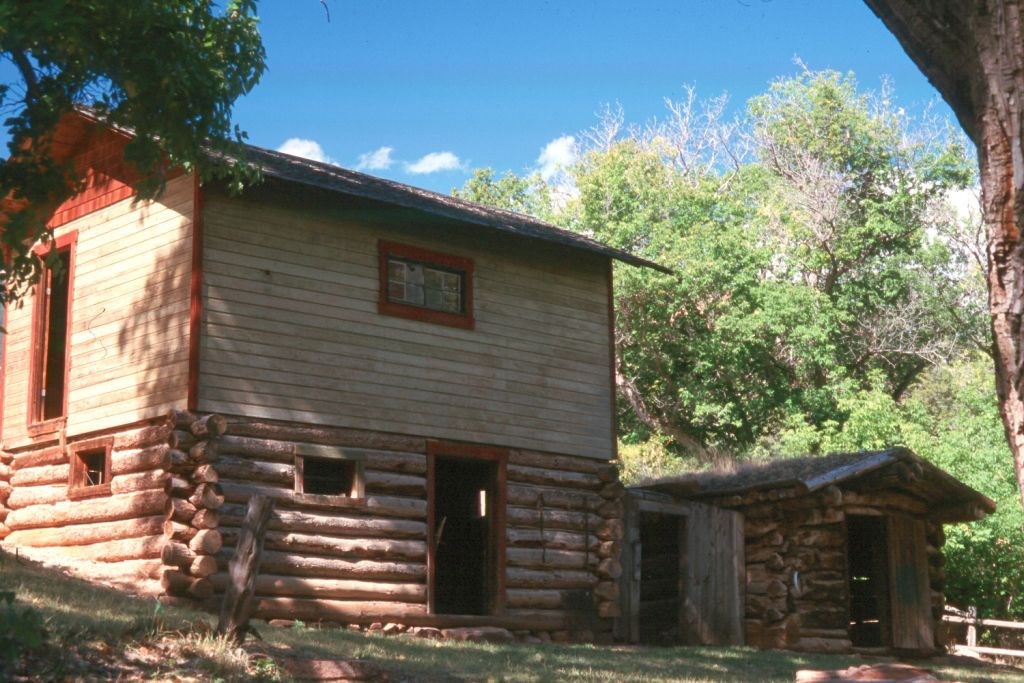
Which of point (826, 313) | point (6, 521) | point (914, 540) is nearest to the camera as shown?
point (6, 521)

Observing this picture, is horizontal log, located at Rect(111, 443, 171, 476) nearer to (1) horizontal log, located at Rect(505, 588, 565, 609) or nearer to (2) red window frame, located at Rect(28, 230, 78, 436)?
(2) red window frame, located at Rect(28, 230, 78, 436)

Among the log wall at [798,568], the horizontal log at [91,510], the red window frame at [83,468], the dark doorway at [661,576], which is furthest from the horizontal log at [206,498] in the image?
the log wall at [798,568]

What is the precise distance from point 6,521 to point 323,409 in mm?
5640

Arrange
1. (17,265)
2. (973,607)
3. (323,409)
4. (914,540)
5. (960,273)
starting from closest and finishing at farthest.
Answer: (17,265) → (323,409) → (914,540) → (973,607) → (960,273)

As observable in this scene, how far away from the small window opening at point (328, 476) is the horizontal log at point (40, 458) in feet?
11.5

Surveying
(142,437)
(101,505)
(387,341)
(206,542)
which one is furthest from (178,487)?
(387,341)

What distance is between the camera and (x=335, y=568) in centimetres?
1816

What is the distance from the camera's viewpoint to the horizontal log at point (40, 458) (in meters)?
19.1

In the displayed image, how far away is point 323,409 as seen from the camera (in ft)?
60.5

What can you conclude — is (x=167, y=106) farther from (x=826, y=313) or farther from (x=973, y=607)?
(x=826, y=313)

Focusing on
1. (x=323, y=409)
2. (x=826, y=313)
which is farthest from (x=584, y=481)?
(x=826, y=313)

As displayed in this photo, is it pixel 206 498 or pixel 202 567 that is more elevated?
→ pixel 206 498

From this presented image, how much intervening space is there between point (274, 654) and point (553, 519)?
31.1 ft

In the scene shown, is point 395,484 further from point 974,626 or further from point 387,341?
point 974,626
